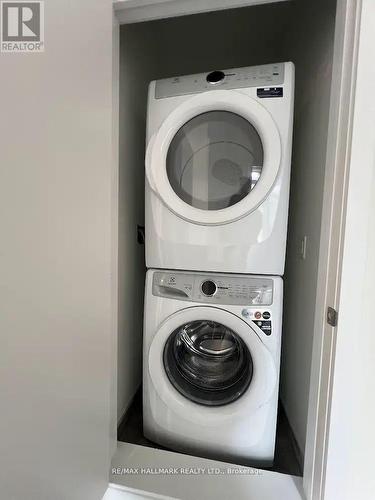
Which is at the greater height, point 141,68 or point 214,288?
point 141,68

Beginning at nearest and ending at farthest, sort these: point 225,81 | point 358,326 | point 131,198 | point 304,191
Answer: point 358,326
point 225,81
point 304,191
point 131,198

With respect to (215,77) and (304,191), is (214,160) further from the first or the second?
(304,191)

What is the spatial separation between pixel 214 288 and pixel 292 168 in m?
0.81

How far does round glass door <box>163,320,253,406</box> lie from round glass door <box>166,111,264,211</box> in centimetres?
57

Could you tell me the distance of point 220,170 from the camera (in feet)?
3.93

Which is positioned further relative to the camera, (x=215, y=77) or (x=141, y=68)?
(x=141, y=68)

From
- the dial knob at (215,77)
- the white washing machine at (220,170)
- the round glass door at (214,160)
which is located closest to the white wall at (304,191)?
the white washing machine at (220,170)

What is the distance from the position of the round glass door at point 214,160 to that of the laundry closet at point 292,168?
0.27m

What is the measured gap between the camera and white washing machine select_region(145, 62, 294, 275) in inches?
41.7

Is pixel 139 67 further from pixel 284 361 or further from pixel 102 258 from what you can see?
pixel 284 361
